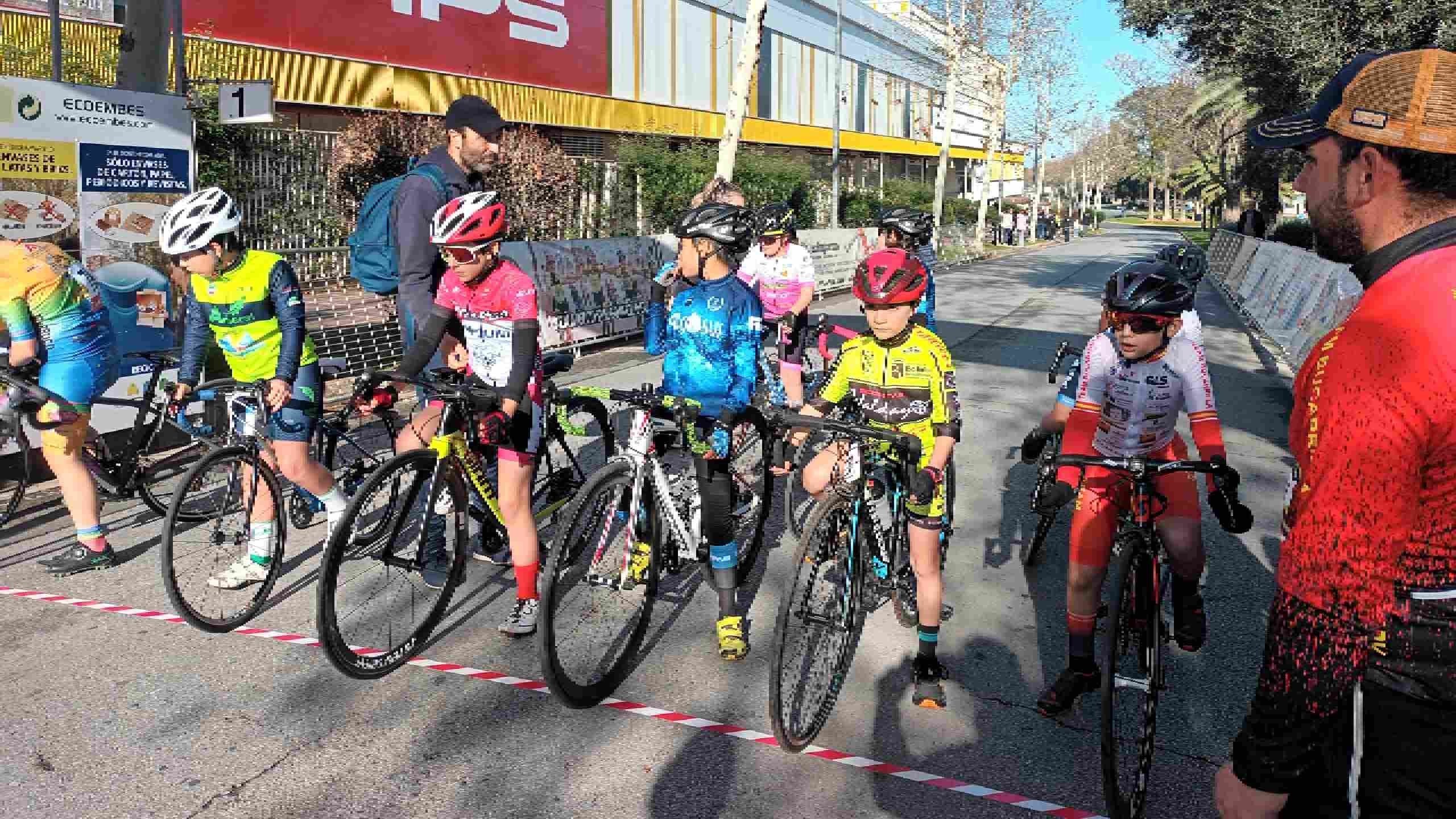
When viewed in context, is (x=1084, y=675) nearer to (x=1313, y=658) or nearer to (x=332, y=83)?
(x=1313, y=658)

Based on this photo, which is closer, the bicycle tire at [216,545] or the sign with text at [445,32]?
the bicycle tire at [216,545]

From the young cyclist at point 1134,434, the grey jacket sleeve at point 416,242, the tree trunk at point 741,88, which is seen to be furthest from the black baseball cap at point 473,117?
the tree trunk at point 741,88

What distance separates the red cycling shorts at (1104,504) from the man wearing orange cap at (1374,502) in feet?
8.38

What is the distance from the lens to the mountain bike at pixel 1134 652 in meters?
3.69

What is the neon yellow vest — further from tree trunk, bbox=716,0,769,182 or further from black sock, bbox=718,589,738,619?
tree trunk, bbox=716,0,769,182

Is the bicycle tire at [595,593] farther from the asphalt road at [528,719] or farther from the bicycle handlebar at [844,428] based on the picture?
the bicycle handlebar at [844,428]

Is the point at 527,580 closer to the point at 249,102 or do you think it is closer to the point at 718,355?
the point at 718,355

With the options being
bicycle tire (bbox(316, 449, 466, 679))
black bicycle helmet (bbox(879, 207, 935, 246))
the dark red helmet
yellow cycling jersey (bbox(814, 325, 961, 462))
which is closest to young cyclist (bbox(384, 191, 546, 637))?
bicycle tire (bbox(316, 449, 466, 679))

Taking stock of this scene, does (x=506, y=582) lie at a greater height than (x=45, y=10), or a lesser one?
lesser

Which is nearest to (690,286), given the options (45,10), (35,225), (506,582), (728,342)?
(728,342)

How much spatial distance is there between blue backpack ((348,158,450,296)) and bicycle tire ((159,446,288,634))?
3.75 ft

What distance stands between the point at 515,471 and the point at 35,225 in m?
5.06

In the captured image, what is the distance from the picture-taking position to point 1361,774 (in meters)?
1.75

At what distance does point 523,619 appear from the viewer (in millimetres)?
5152
